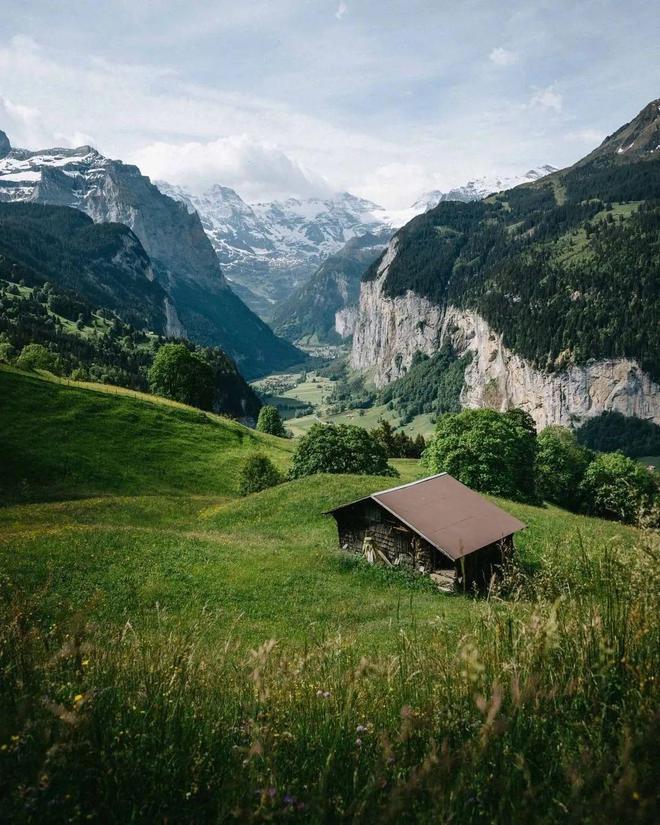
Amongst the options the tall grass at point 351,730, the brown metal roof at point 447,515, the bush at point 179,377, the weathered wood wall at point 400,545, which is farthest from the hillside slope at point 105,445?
the tall grass at point 351,730

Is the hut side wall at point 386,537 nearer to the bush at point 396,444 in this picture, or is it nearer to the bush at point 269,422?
the bush at point 396,444

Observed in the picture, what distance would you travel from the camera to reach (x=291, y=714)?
4.26 m

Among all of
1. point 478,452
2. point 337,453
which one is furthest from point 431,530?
point 478,452

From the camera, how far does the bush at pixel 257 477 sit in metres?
57.8

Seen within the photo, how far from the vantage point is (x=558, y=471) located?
92.5 meters

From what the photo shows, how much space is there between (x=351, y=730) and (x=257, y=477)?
181 ft

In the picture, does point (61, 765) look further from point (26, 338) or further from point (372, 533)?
point (26, 338)

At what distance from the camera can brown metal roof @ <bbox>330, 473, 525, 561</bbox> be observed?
28797 mm

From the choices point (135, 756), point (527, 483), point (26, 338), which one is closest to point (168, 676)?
point (135, 756)

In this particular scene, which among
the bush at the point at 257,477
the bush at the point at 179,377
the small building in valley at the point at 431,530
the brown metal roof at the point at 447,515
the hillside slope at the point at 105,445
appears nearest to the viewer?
the brown metal roof at the point at 447,515

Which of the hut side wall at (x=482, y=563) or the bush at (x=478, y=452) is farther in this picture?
the bush at (x=478, y=452)

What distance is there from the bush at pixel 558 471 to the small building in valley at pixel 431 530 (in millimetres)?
60139

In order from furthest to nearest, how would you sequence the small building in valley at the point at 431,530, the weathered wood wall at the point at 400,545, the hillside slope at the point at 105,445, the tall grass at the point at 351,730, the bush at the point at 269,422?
1. the bush at the point at 269,422
2. the hillside slope at the point at 105,445
3. the weathered wood wall at the point at 400,545
4. the small building in valley at the point at 431,530
5. the tall grass at the point at 351,730

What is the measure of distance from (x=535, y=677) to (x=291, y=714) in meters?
1.90
